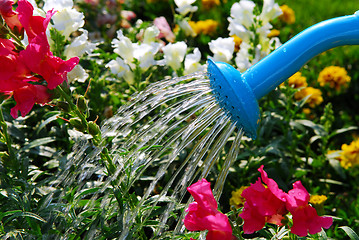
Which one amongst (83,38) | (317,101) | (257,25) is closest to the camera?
(83,38)

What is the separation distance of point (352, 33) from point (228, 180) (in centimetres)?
105

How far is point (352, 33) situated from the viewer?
4.75ft

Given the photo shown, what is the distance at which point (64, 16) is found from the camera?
1.94 metres

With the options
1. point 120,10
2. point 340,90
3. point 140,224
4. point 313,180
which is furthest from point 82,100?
point 120,10

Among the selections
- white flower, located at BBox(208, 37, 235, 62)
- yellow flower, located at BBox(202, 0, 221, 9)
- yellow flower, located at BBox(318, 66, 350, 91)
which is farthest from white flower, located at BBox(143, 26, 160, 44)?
yellow flower, located at BBox(202, 0, 221, 9)

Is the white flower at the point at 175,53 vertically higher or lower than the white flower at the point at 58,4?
lower

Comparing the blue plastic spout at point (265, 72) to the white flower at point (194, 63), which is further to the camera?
the white flower at point (194, 63)

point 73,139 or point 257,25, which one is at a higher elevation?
point 257,25

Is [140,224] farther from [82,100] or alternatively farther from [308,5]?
[308,5]

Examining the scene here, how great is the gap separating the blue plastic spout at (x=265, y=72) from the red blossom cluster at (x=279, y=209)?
0.24 m

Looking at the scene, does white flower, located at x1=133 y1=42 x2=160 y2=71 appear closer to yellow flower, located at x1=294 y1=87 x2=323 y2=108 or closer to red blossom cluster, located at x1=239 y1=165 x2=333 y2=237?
yellow flower, located at x1=294 y1=87 x2=323 y2=108

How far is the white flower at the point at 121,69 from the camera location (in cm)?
221

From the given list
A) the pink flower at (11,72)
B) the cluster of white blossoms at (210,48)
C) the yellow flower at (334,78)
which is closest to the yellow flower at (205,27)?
the yellow flower at (334,78)

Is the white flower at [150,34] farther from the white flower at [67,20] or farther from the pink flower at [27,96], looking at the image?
the pink flower at [27,96]
